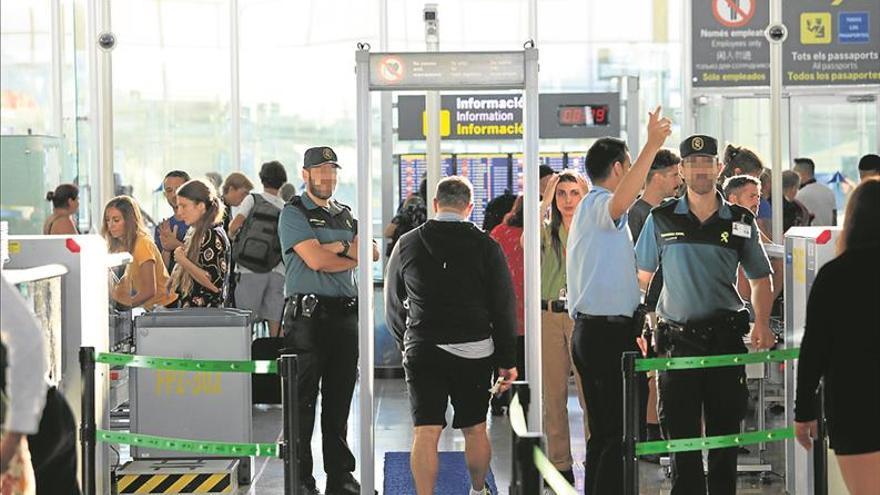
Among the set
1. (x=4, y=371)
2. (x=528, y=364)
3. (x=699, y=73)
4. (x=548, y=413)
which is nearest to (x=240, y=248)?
(x=548, y=413)

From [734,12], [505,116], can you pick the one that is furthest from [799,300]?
[734,12]

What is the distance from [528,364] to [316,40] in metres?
8.34

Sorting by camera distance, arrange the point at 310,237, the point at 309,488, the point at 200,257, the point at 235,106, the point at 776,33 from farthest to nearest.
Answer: the point at 235,106, the point at 776,33, the point at 200,257, the point at 309,488, the point at 310,237

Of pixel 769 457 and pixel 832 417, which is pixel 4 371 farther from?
pixel 769 457

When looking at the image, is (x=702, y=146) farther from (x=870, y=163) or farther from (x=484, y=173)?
(x=484, y=173)

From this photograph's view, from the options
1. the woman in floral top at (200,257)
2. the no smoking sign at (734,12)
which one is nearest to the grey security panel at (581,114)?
the no smoking sign at (734,12)

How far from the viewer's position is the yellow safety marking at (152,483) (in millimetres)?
7062

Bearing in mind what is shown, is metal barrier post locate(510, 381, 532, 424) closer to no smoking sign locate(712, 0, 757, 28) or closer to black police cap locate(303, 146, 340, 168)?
black police cap locate(303, 146, 340, 168)

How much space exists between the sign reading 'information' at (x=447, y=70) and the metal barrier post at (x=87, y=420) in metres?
1.69

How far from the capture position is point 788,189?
11781 mm

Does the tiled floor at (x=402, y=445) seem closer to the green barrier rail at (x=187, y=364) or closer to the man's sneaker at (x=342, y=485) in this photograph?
the man's sneaker at (x=342, y=485)

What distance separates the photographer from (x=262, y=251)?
10.1 metres

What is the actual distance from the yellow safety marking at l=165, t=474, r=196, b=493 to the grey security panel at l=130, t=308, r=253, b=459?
12 centimetres

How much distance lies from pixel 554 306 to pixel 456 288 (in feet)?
4.71
